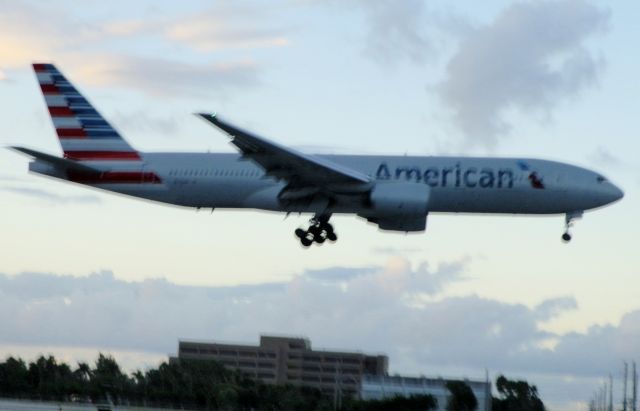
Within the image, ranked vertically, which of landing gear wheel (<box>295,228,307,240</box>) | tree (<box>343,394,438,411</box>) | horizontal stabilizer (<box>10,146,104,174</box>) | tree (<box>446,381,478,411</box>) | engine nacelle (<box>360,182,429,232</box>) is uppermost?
horizontal stabilizer (<box>10,146,104,174</box>)

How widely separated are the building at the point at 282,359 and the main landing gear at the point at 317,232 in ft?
310

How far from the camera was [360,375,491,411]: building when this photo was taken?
251ft

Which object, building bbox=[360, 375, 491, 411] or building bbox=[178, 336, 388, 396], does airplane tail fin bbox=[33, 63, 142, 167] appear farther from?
building bbox=[178, 336, 388, 396]

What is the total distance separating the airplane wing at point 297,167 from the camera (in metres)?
49.9

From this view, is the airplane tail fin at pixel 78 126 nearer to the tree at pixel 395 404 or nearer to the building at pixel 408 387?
the tree at pixel 395 404

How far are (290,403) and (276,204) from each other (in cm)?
2561

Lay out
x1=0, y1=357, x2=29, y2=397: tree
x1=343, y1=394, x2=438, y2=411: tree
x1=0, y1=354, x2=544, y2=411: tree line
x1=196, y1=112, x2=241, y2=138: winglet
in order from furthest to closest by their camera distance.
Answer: x1=0, y1=357, x2=29, y2=397: tree → x1=0, y1=354, x2=544, y2=411: tree line → x1=343, y1=394, x2=438, y2=411: tree → x1=196, y1=112, x2=241, y2=138: winglet

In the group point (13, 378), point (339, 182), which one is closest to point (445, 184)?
point (339, 182)

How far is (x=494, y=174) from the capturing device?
2046 inches

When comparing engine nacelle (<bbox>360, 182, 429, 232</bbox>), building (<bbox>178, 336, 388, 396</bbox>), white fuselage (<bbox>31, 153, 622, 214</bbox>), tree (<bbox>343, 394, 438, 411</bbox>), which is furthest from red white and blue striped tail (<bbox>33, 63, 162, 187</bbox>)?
building (<bbox>178, 336, 388, 396</bbox>)

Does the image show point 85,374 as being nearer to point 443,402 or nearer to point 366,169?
point 443,402

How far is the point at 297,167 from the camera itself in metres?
51.4

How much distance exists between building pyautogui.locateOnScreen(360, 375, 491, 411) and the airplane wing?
26563 millimetres

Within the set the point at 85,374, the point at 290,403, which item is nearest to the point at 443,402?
the point at 290,403
